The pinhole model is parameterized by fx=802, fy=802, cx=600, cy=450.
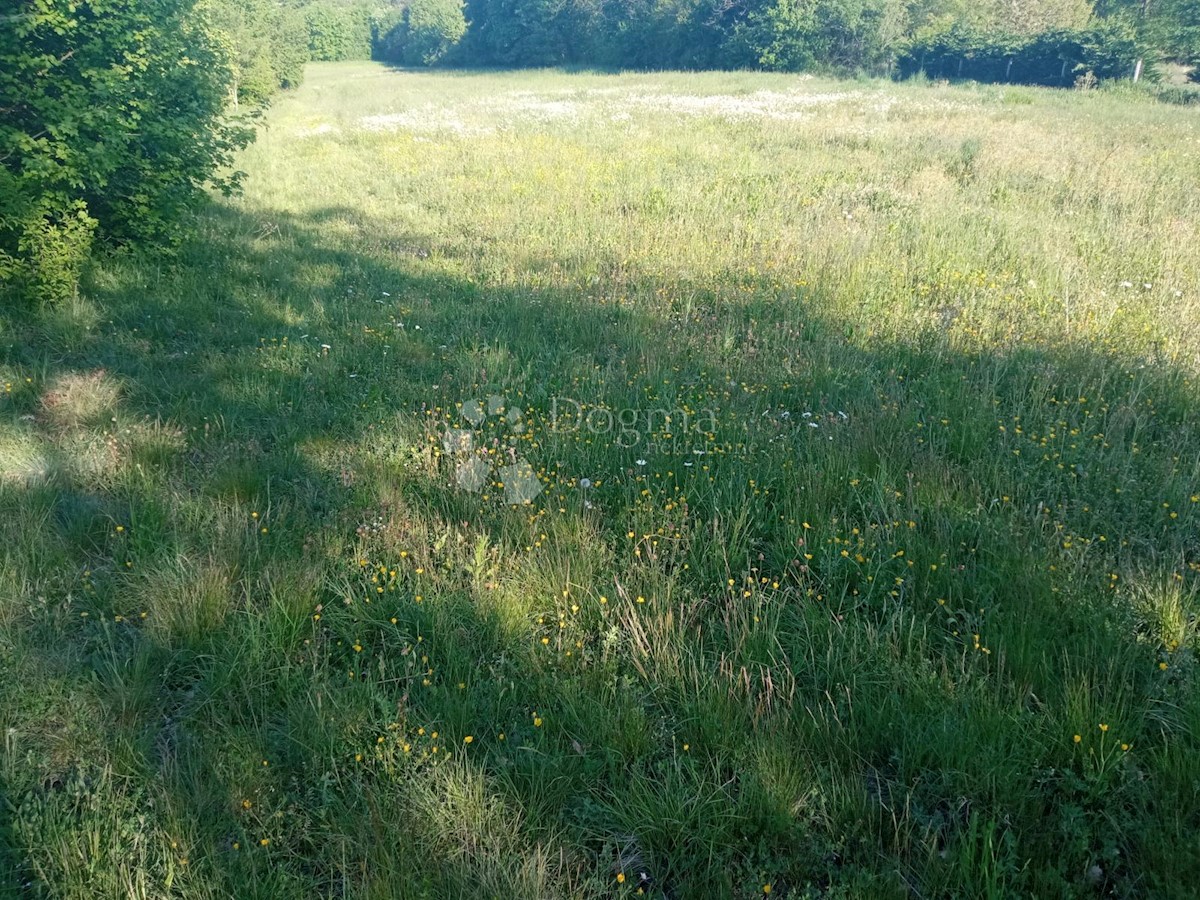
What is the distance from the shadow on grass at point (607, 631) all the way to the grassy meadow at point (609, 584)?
17 mm

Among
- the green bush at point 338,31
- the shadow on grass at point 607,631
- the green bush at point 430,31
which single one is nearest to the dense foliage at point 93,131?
the shadow on grass at point 607,631

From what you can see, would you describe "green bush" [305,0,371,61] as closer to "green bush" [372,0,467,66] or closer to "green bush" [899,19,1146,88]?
"green bush" [372,0,467,66]

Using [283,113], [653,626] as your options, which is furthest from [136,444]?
[283,113]

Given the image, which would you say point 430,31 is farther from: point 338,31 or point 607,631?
point 607,631

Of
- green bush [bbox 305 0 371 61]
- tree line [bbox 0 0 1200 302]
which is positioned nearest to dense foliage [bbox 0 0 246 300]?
tree line [bbox 0 0 1200 302]

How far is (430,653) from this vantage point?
9.94 feet

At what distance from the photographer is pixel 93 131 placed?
6.99m

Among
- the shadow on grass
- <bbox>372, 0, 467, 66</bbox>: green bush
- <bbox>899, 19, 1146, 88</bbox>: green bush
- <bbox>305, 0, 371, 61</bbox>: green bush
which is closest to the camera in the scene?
the shadow on grass

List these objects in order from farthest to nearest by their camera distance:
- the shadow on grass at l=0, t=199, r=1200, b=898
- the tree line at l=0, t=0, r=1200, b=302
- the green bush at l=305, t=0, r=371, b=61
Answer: the green bush at l=305, t=0, r=371, b=61, the tree line at l=0, t=0, r=1200, b=302, the shadow on grass at l=0, t=199, r=1200, b=898

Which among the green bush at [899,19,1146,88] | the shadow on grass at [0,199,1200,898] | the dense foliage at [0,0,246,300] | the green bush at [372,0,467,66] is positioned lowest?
the shadow on grass at [0,199,1200,898]

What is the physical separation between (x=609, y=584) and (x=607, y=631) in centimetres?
26

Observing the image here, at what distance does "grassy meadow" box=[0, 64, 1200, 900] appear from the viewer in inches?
90.0

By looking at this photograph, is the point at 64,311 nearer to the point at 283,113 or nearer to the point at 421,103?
the point at 283,113

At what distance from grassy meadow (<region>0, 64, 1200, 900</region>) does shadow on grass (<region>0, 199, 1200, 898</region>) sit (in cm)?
2
